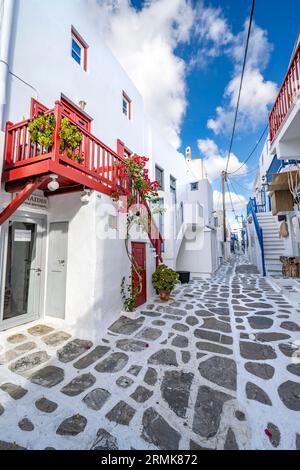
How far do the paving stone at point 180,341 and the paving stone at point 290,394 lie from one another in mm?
1409

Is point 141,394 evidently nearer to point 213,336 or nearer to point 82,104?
point 213,336

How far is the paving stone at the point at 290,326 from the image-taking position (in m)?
3.77

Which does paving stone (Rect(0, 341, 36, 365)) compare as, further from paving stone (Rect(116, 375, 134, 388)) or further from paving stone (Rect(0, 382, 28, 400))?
paving stone (Rect(116, 375, 134, 388))

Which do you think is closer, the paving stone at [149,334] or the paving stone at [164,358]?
the paving stone at [164,358]

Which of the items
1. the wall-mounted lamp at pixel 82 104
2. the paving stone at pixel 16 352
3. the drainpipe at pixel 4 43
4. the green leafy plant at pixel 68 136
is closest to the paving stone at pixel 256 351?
the paving stone at pixel 16 352

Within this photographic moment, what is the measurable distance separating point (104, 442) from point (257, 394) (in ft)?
5.66

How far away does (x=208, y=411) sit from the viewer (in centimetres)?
202

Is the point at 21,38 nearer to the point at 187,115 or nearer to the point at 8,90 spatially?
the point at 8,90

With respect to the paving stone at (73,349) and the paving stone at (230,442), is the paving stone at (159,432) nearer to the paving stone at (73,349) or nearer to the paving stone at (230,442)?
the paving stone at (230,442)

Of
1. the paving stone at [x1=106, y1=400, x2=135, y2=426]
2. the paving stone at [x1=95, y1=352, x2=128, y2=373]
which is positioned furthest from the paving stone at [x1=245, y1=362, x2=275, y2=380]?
the paving stone at [x1=95, y1=352, x2=128, y2=373]

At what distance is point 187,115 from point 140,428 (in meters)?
12.4

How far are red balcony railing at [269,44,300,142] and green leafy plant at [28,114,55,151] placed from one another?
4076 mm

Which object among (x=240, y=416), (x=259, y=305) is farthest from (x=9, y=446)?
(x=259, y=305)

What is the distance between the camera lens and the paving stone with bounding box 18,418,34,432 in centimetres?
183
